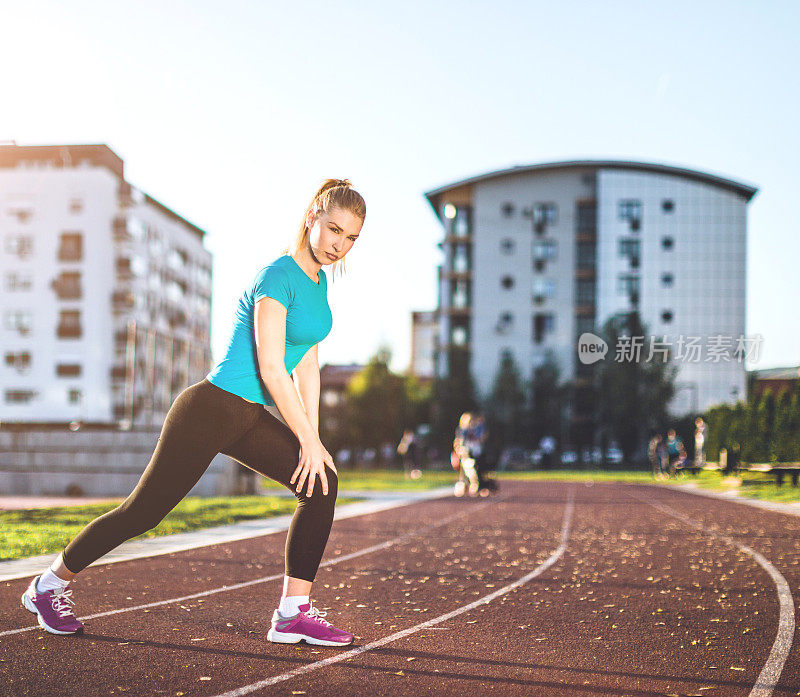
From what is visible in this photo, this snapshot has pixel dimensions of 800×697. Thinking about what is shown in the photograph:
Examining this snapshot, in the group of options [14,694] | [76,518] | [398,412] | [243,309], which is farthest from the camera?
[398,412]

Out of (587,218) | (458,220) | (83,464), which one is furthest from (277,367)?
(587,218)

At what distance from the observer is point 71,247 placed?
217ft

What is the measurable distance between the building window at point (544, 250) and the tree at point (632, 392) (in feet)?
27.0

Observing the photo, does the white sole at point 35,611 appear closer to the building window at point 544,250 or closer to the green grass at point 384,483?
the green grass at point 384,483

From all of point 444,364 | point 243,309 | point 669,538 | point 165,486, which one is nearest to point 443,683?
A: point 165,486

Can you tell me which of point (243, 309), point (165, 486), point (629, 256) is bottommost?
point (165, 486)

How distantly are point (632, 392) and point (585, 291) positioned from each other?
34.9ft

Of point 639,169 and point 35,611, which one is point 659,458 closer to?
point 639,169

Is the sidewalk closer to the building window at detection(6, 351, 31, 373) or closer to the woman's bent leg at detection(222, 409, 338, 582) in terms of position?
the woman's bent leg at detection(222, 409, 338, 582)

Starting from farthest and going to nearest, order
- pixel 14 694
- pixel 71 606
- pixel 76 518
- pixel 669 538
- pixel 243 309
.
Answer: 1. pixel 76 518
2. pixel 669 538
3. pixel 71 606
4. pixel 243 309
5. pixel 14 694

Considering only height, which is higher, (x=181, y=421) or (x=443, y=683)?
(x=181, y=421)

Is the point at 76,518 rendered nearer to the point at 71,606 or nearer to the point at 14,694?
the point at 71,606

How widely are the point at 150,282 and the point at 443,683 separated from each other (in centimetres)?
7161

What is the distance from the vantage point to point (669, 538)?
1118cm
